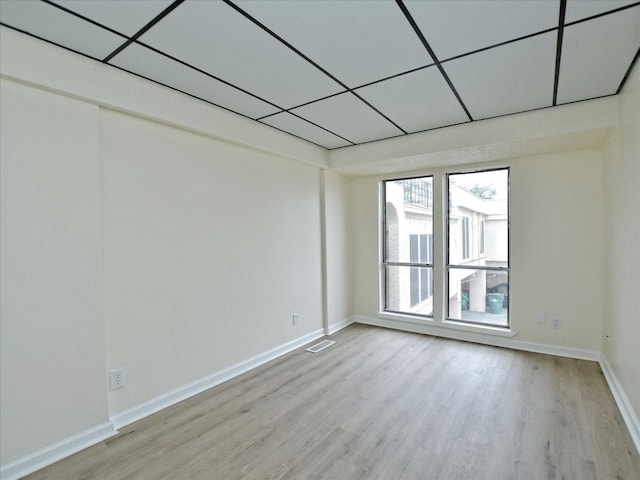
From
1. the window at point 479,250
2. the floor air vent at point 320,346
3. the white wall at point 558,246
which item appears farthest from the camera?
the window at point 479,250

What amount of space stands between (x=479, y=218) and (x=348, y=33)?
10.1ft

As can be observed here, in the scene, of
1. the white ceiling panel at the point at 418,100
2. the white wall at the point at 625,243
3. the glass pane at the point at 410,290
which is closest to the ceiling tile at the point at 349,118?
the white ceiling panel at the point at 418,100

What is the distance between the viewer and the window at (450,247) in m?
4.01

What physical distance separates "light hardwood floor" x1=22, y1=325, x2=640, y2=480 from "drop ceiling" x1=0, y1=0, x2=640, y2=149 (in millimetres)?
2500

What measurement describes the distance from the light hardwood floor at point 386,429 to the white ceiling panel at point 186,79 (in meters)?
2.52

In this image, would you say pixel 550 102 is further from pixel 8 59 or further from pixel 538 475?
pixel 8 59

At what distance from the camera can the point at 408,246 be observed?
4711 mm

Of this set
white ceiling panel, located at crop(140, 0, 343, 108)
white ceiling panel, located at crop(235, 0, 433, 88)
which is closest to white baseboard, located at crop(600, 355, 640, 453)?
white ceiling panel, located at crop(235, 0, 433, 88)

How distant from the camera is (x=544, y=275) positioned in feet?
12.1

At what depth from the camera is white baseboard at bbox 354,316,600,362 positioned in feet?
11.5

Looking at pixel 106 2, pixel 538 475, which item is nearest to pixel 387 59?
pixel 106 2

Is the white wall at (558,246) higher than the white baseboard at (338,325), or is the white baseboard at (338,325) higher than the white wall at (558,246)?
the white wall at (558,246)

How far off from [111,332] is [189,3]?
2.14 meters

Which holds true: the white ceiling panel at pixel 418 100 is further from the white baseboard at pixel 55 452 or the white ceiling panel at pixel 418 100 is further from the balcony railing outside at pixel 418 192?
the white baseboard at pixel 55 452
